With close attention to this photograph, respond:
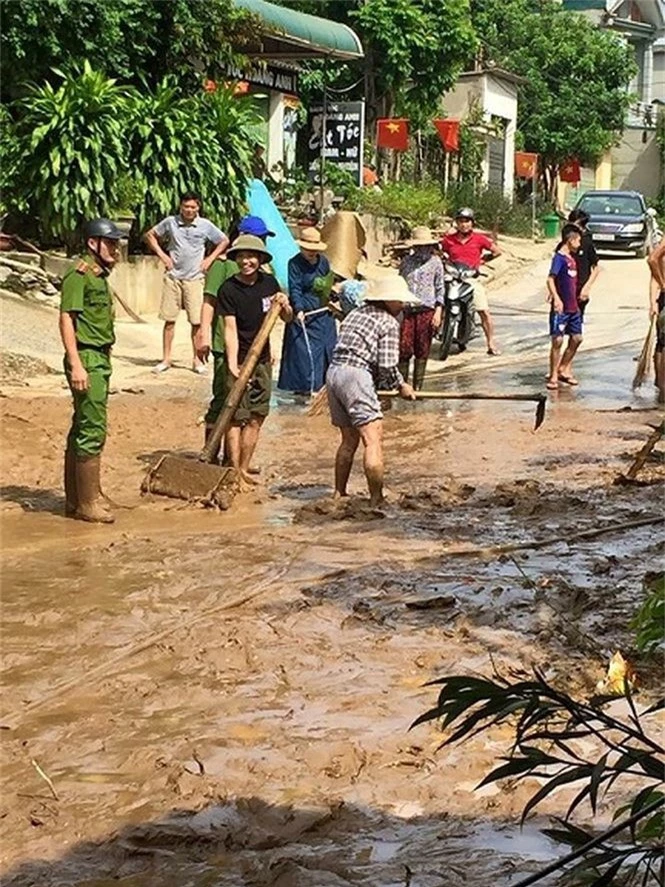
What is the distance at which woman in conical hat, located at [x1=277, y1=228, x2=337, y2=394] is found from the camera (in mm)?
11820

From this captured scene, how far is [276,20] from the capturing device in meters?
21.3

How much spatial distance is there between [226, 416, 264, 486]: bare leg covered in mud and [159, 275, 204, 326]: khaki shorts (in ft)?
14.1

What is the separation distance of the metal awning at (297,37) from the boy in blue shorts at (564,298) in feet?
28.3

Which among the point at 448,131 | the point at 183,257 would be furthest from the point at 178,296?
the point at 448,131

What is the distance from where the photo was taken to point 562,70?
142ft

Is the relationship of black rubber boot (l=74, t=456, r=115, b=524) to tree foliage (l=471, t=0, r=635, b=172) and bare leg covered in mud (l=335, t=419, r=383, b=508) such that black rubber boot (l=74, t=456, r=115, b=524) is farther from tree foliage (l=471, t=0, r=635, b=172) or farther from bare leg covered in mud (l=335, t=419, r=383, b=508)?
tree foliage (l=471, t=0, r=635, b=172)

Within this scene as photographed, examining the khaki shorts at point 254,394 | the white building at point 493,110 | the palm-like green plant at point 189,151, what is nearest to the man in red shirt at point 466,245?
the palm-like green plant at point 189,151

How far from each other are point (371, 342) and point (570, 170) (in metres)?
37.9

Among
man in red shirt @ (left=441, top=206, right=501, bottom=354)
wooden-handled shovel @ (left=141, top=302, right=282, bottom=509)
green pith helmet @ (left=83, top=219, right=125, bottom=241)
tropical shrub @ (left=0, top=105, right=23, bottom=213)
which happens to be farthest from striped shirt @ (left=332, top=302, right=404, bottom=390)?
tropical shrub @ (left=0, top=105, right=23, bottom=213)

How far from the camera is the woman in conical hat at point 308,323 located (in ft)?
38.8

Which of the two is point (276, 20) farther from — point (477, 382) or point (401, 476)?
point (401, 476)

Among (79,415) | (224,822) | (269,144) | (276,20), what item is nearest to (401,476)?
(79,415)

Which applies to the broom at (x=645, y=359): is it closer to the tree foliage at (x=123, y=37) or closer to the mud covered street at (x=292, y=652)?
the mud covered street at (x=292, y=652)

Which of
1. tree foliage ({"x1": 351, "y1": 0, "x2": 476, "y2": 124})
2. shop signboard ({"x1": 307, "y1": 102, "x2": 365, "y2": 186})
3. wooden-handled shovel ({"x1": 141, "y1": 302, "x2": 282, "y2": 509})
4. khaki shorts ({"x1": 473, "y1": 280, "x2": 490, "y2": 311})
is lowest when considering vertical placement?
wooden-handled shovel ({"x1": 141, "y1": 302, "x2": 282, "y2": 509})
